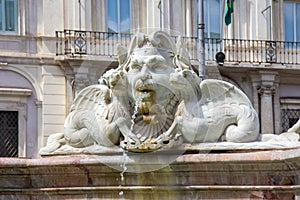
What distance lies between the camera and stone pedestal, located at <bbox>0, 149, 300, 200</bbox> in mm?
4918

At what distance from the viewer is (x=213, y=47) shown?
A: 75.0 ft

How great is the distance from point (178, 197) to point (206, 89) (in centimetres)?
73

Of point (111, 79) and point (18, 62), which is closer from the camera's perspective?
point (111, 79)

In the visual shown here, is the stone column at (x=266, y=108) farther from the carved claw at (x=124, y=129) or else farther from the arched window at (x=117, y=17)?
the carved claw at (x=124, y=129)

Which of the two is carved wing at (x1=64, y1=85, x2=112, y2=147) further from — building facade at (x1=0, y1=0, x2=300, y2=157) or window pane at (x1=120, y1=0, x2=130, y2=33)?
window pane at (x1=120, y1=0, x2=130, y2=33)

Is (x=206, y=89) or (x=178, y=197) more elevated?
(x=206, y=89)

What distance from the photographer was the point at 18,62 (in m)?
21.2

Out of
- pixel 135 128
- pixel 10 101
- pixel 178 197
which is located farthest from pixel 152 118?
pixel 10 101

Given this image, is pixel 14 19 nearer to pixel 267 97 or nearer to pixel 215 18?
pixel 215 18

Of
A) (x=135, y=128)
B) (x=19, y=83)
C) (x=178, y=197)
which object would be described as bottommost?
(x=178, y=197)

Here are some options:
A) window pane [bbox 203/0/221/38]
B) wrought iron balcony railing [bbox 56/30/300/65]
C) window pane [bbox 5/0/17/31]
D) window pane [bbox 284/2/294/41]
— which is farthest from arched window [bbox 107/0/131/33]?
window pane [bbox 284/2/294/41]

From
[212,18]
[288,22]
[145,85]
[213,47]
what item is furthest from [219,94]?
[288,22]

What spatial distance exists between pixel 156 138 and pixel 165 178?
0.26 metres

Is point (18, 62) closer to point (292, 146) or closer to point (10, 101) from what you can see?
point (10, 101)
